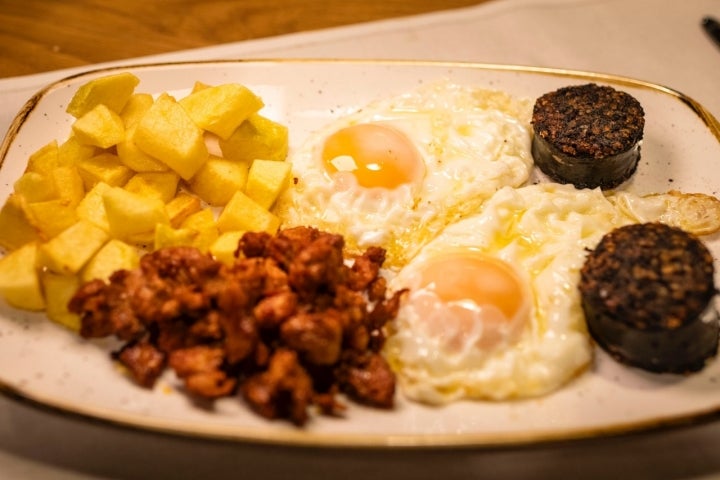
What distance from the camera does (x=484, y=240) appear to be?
303 centimetres

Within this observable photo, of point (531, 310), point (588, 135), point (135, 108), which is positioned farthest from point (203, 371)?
point (588, 135)

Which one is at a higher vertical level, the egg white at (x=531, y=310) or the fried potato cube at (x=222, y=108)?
the fried potato cube at (x=222, y=108)

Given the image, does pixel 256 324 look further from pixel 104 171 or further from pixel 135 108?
pixel 135 108

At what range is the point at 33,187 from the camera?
2.95 meters

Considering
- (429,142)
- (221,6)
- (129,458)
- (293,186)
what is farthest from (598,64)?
(129,458)

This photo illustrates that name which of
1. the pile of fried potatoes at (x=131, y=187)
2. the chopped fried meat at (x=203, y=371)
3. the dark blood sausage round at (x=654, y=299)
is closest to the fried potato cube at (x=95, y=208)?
the pile of fried potatoes at (x=131, y=187)

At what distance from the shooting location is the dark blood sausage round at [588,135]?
10.6 ft

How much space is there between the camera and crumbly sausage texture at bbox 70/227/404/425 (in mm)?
2461

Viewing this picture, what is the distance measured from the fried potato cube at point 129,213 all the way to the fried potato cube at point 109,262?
3.2 inches

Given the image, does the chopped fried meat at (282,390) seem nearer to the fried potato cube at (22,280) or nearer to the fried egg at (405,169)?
the fried egg at (405,169)

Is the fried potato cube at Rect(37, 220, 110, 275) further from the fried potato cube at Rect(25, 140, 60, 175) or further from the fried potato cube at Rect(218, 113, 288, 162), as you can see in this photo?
the fried potato cube at Rect(218, 113, 288, 162)

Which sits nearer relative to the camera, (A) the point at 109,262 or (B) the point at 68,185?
(A) the point at 109,262

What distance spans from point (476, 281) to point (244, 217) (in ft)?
3.63

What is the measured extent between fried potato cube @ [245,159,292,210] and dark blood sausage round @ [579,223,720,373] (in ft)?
4.80
